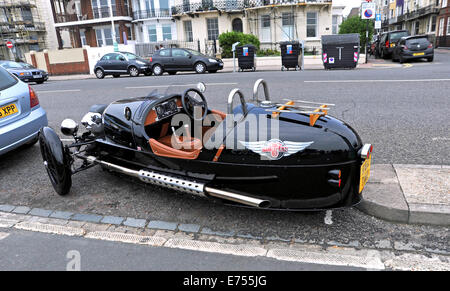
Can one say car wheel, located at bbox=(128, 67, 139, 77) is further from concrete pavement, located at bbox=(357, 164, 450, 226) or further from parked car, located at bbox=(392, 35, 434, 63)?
concrete pavement, located at bbox=(357, 164, 450, 226)

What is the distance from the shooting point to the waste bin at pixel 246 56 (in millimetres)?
17859

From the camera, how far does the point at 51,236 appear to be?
323 cm

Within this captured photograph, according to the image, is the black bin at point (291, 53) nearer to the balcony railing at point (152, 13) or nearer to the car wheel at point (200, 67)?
the car wheel at point (200, 67)

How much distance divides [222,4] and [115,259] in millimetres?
29952

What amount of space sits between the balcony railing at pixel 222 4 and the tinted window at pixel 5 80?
25.9 metres

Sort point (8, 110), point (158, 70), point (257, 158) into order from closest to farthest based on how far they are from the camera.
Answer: point (257, 158) → point (8, 110) → point (158, 70)

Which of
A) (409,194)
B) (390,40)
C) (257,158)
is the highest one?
(390,40)

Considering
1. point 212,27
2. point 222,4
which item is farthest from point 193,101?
point 212,27

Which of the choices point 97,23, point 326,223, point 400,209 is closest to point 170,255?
point 326,223

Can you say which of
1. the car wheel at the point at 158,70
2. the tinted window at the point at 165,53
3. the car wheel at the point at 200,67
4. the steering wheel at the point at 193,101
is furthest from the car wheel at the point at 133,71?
the steering wheel at the point at 193,101

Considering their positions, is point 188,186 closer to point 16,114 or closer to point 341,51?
point 16,114

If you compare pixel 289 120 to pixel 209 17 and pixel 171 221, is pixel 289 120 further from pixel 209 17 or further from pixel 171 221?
pixel 209 17

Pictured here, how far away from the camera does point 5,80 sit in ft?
17.0

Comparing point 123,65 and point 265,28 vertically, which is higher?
point 265,28
